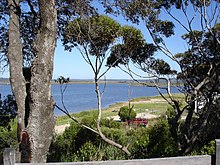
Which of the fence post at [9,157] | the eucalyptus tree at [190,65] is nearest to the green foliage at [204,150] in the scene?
the eucalyptus tree at [190,65]

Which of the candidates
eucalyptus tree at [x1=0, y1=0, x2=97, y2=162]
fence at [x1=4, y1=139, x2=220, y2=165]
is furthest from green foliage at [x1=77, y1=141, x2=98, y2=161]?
fence at [x1=4, y1=139, x2=220, y2=165]

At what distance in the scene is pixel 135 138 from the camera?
7.36 metres

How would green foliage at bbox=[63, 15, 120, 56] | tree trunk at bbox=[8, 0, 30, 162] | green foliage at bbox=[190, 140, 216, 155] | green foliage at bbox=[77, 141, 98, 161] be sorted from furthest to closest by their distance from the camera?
green foliage at bbox=[77, 141, 98, 161], green foliage at bbox=[63, 15, 120, 56], green foliage at bbox=[190, 140, 216, 155], tree trunk at bbox=[8, 0, 30, 162]

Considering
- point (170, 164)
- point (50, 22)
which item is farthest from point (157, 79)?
point (170, 164)

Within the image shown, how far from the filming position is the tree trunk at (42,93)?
8.98 ft

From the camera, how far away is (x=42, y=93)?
278cm

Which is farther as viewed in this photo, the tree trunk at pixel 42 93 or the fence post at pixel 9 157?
the tree trunk at pixel 42 93

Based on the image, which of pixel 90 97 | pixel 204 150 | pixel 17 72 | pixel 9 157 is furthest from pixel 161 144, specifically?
pixel 90 97

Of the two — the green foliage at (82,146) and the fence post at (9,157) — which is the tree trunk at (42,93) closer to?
the fence post at (9,157)

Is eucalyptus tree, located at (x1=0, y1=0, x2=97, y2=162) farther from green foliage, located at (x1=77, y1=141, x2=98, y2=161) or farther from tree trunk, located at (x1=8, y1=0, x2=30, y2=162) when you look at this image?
green foliage, located at (x1=77, y1=141, x2=98, y2=161)

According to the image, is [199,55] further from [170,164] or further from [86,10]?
[170,164]

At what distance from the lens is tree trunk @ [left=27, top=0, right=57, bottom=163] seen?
2738 millimetres

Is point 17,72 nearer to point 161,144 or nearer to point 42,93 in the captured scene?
point 42,93

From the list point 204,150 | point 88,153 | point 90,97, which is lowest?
point 90,97
